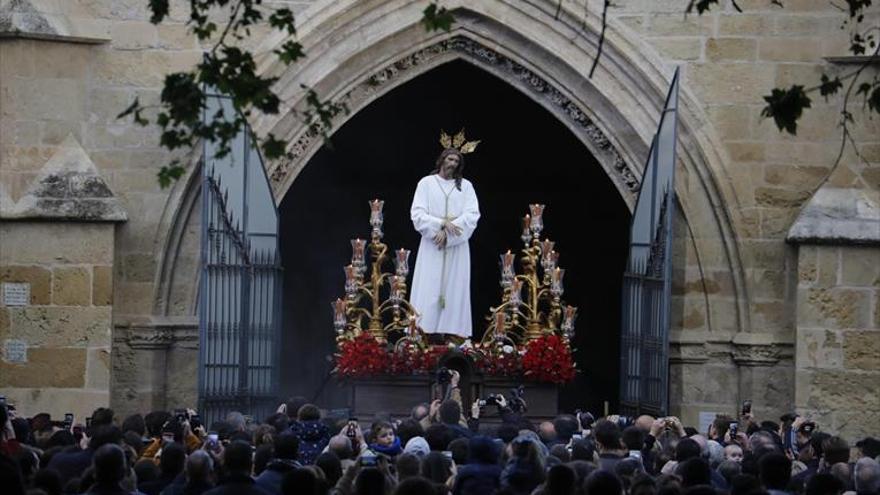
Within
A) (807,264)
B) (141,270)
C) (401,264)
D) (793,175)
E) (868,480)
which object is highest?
(793,175)

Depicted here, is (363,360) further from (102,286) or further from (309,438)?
(309,438)

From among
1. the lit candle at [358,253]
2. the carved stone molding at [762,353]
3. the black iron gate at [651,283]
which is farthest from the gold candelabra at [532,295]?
the carved stone molding at [762,353]

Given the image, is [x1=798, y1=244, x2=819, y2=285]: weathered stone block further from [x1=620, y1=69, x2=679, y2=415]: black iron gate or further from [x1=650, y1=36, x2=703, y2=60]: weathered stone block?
[x1=650, y1=36, x2=703, y2=60]: weathered stone block

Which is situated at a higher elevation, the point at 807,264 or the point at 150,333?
the point at 807,264

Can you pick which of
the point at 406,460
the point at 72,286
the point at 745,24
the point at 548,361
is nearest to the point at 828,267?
the point at 745,24

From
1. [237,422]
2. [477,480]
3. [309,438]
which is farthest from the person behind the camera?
[237,422]

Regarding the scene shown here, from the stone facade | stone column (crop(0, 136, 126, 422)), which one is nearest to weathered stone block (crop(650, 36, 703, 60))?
the stone facade

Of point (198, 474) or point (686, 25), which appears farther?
point (686, 25)

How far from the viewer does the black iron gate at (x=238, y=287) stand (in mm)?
18703

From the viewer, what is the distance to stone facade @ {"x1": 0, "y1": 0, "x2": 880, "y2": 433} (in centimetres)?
1923

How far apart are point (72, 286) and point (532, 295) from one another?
3.94 meters

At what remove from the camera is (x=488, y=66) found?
20.2m

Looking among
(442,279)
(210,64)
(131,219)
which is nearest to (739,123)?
(442,279)

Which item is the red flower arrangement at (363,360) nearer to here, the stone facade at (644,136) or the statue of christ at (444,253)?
the statue of christ at (444,253)
